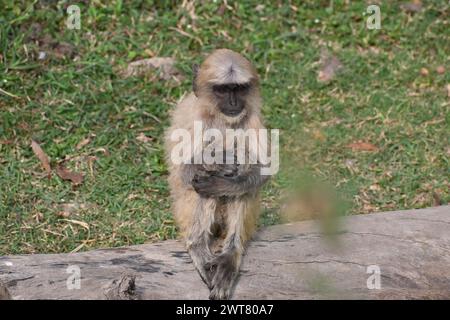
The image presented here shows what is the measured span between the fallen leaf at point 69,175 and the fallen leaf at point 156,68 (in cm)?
175

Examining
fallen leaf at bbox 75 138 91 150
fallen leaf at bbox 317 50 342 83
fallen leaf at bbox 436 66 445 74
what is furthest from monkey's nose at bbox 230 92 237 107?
fallen leaf at bbox 436 66 445 74

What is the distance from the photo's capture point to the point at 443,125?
29.2ft

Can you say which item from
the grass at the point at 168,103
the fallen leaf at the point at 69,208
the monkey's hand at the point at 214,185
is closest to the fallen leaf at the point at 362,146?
the grass at the point at 168,103

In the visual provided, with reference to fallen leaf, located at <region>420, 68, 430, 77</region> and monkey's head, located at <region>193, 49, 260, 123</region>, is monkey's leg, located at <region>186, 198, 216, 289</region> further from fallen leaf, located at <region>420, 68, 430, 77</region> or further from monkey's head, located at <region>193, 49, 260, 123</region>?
fallen leaf, located at <region>420, 68, 430, 77</region>

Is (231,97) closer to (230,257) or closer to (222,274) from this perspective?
(230,257)

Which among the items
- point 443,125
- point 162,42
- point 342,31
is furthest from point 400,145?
point 162,42

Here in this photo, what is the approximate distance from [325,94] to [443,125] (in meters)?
1.39

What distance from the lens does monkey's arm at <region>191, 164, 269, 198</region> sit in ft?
19.8

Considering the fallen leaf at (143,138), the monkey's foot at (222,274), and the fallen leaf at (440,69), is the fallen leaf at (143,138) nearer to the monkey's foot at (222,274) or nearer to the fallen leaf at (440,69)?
the monkey's foot at (222,274)

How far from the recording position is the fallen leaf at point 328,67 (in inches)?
376

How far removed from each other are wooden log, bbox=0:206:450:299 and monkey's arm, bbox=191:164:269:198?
0.41 meters
